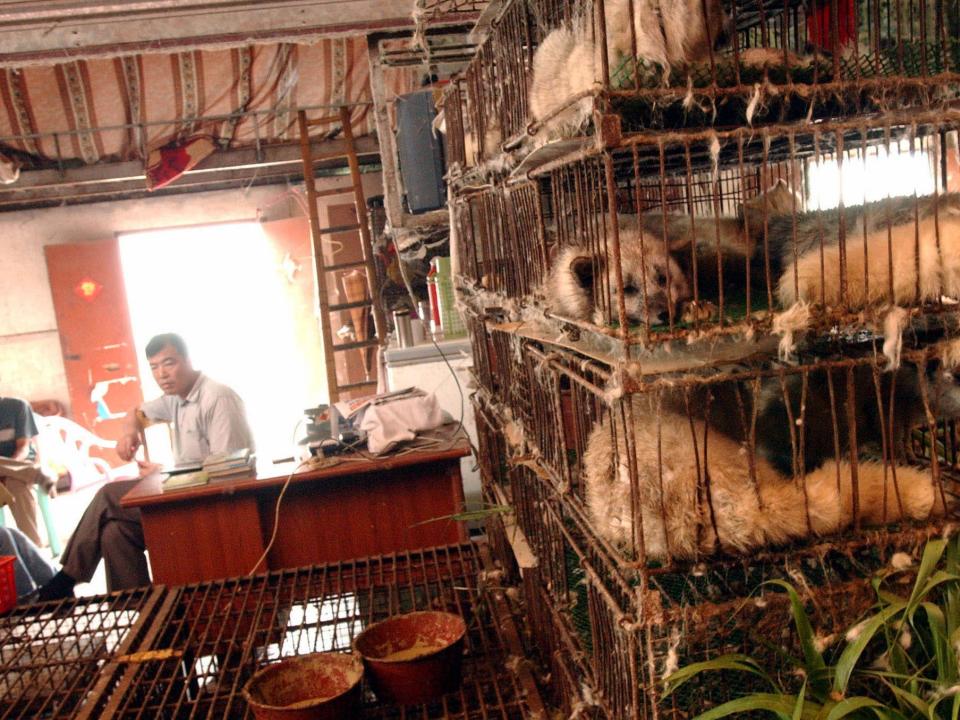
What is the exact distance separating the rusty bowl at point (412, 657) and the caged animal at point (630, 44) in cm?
132

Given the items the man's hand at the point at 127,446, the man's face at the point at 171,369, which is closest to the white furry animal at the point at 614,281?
the man's face at the point at 171,369

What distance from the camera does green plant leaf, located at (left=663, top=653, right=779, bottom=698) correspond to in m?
1.22

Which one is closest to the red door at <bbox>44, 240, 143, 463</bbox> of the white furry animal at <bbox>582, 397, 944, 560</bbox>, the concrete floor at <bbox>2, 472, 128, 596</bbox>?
the concrete floor at <bbox>2, 472, 128, 596</bbox>

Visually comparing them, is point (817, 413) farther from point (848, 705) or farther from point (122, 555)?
point (122, 555)

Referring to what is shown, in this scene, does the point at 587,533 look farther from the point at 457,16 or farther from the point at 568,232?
the point at 457,16

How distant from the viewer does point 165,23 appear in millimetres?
3436

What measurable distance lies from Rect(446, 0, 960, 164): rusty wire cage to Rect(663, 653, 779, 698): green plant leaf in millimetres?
782

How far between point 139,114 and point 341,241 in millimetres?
2197

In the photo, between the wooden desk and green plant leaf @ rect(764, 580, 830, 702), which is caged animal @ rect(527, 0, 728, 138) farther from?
the wooden desk

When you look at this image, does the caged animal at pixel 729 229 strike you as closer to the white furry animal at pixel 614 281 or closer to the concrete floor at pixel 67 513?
the white furry animal at pixel 614 281

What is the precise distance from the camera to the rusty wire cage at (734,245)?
1223mm

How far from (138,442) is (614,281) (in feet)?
13.9

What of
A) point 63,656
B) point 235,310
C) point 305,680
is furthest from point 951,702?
point 235,310

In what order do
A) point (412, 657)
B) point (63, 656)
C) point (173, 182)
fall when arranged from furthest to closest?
point (173, 182) < point (63, 656) < point (412, 657)
